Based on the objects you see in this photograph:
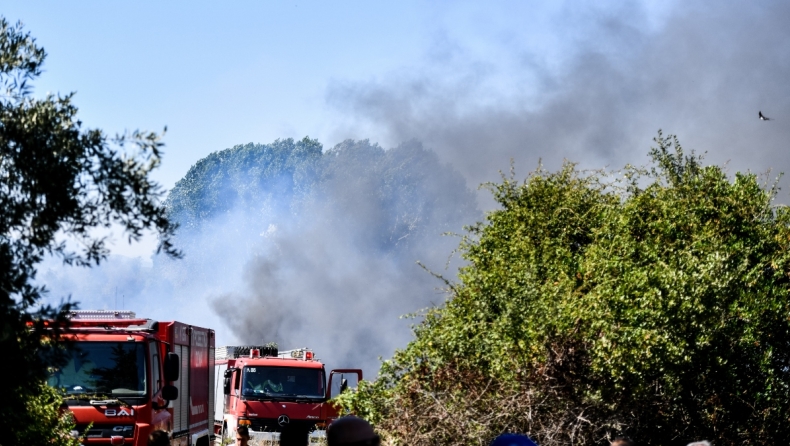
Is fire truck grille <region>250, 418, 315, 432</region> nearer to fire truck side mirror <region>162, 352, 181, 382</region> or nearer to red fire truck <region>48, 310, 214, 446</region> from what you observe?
red fire truck <region>48, 310, 214, 446</region>

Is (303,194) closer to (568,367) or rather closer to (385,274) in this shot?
(385,274)

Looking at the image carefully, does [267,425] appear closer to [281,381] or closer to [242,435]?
[281,381]

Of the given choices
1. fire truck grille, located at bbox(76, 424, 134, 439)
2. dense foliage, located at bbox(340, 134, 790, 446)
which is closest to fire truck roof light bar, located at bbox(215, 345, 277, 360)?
dense foliage, located at bbox(340, 134, 790, 446)

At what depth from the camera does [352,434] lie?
4.30 m

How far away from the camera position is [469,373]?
12.4 metres

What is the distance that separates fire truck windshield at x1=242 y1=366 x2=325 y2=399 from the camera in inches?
901

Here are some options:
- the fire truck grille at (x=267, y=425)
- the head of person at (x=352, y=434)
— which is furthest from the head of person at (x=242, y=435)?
the fire truck grille at (x=267, y=425)

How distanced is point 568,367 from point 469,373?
1191 millimetres

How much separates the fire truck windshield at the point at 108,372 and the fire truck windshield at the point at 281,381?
28.5 feet

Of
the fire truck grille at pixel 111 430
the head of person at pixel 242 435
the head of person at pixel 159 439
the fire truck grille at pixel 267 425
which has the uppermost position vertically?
the fire truck grille at pixel 267 425

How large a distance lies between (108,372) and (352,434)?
10.6 metres

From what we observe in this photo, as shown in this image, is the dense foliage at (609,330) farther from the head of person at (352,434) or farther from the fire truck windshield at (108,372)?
the head of person at (352,434)

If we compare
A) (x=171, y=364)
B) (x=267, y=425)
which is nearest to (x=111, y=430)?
(x=171, y=364)

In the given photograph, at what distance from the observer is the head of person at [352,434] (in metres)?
4.29
